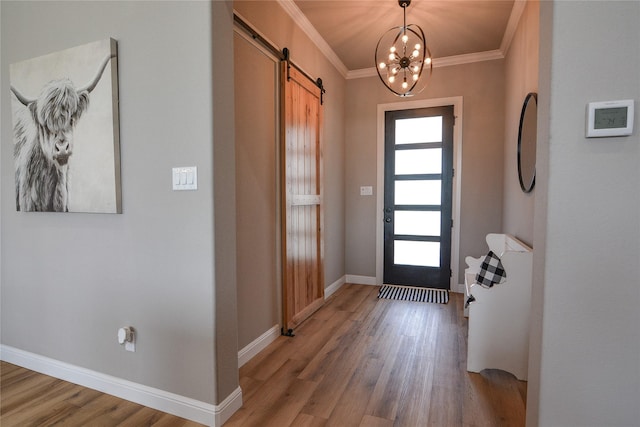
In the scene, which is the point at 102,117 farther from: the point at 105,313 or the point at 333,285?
the point at 333,285

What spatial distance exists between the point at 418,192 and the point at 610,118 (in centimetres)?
307

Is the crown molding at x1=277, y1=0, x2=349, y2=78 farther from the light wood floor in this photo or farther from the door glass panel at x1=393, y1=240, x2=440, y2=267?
the light wood floor

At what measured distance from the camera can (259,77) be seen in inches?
97.2

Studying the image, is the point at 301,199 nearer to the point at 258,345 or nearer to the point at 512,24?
the point at 258,345

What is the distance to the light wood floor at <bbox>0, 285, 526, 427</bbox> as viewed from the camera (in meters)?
1.71

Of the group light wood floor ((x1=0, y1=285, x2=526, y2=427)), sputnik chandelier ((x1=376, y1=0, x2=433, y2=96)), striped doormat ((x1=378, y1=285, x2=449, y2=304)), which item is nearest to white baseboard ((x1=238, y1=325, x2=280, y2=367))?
light wood floor ((x1=0, y1=285, x2=526, y2=427))

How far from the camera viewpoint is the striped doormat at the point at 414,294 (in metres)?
3.73

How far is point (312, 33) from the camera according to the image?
10.7 ft

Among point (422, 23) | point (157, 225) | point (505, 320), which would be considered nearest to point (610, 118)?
point (505, 320)

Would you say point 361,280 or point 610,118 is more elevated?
point 610,118

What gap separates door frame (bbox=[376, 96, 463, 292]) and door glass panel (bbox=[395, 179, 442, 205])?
0.62 feet

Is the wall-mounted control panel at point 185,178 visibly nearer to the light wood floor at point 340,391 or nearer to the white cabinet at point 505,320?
the light wood floor at point 340,391

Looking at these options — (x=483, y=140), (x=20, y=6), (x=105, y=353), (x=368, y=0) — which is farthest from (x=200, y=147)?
(x=483, y=140)

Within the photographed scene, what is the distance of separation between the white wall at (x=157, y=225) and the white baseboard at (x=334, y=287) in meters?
2.11
